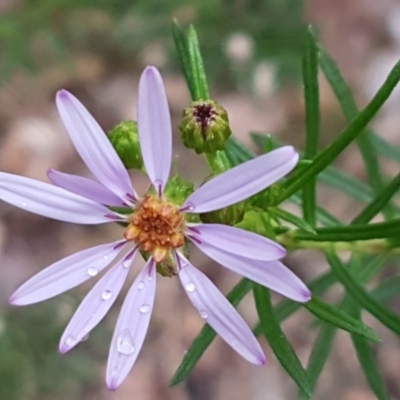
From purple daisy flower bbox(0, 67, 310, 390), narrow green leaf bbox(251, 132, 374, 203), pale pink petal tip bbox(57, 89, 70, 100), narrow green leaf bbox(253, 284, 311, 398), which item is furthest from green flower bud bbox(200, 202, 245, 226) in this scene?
narrow green leaf bbox(251, 132, 374, 203)

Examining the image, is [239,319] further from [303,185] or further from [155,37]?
[155,37]

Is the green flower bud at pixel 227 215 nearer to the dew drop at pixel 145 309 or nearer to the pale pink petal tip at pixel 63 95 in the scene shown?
the dew drop at pixel 145 309

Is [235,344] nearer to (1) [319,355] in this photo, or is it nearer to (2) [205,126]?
(2) [205,126]

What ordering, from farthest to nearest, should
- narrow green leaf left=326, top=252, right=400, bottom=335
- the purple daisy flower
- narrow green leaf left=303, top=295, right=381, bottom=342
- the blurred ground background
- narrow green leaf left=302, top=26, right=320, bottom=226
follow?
the blurred ground background < narrow green leaf left=326, top=252, right=400, bottom=335 < narrow green leaf left=302, top=26, right=320, bottom=226 < narrow green leaf left=303, top=295, right=381, bottom=342 < the purple daisy flower

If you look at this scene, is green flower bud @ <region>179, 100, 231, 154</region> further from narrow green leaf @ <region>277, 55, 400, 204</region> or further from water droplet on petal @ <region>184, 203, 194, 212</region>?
narrow green leaf @ <region>277, 55, 400, 204</region>

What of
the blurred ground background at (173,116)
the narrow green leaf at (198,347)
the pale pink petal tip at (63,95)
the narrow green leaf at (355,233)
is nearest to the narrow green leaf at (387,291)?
the narrow green leaf at (198,347)

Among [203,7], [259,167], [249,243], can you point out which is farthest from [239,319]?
[203,7]

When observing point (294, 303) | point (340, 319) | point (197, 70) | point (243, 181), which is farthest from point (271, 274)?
point (294, 303)
